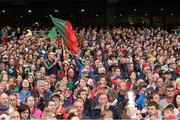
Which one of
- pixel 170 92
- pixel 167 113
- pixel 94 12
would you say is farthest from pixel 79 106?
pixel 94 12

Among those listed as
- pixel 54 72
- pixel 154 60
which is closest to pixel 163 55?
pixel 154 60

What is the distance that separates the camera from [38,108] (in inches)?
383

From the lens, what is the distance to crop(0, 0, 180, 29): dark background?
47.3m

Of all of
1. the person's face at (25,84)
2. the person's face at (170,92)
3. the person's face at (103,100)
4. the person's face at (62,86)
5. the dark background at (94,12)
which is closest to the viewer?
the person's face at (103,100)

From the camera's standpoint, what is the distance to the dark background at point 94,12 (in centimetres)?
4734

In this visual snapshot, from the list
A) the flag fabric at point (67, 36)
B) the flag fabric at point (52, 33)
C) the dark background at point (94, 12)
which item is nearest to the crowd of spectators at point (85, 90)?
the flag fabric at point (67, 36)

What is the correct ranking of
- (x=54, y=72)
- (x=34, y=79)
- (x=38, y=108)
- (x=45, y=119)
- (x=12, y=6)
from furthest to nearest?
(x=12, y=6)
(x=54, y=72)
(x=34, y=79)
(x=38, y=108)
(x=45, y=119)

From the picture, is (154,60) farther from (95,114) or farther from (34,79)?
(95,114)

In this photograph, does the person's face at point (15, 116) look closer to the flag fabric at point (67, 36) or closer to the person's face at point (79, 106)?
the person's face at point (79, 106)

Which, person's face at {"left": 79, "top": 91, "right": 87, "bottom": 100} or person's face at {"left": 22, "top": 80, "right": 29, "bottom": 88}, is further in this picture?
person's face at {"left": 22, "top": 80, "right": 29, "bottom": 88}

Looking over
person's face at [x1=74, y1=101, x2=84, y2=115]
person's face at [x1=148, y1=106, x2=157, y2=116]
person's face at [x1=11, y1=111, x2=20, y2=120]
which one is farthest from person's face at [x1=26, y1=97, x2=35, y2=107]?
person's face at [x1=148, y1=106, x2=157, y2=116]

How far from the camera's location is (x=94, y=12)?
4831cm

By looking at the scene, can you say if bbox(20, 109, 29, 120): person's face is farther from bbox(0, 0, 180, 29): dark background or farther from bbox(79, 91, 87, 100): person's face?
bbox(0, 0, 180, 29): dark background

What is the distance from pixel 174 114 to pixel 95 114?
1.82 m
